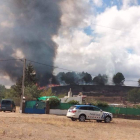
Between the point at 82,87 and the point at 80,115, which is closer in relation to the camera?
the point at 80,115

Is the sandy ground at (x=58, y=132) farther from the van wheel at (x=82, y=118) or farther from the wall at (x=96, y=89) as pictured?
the wall at (x=96, y=89)

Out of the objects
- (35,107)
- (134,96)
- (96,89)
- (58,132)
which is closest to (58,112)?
(35,107)

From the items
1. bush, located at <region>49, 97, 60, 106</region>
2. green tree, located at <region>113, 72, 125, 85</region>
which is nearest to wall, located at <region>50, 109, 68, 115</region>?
bush, located at <region>49, 97, 60, 106</region>

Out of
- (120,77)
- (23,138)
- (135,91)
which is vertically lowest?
(23,138)

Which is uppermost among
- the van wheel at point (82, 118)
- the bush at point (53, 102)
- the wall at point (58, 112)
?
the bush at point (53, 102)

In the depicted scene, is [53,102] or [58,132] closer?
[58,132]

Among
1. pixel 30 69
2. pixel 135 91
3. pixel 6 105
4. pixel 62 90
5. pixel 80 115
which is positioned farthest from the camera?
pixel 62 90

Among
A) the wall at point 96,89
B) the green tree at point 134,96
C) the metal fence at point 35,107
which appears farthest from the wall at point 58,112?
the wall at point 96,89

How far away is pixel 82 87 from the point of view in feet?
360

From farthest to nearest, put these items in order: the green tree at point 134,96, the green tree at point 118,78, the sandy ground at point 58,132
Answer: the green tree at point 118,78, the green tree at point 134,96, the sandy ground at point 58,132

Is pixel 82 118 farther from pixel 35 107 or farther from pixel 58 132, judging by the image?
pixel 35 107

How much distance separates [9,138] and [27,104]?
80.6ft

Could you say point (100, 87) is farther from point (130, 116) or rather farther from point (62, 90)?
point (130, 116)

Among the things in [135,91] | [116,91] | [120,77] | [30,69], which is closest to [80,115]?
[30,69]
